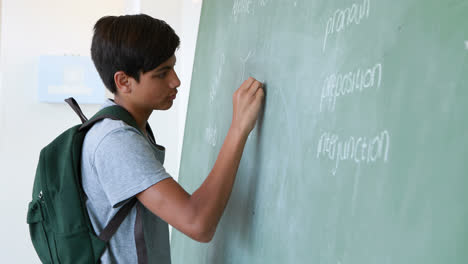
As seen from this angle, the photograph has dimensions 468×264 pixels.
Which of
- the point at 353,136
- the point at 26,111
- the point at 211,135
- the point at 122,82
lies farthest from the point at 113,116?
the point at 26,111

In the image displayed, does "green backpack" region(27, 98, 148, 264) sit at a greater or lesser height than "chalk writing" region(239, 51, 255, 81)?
lesser

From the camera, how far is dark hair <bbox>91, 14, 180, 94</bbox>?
117cm

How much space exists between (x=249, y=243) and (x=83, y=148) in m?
0.44

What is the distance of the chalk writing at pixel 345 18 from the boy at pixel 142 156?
0.30 meters

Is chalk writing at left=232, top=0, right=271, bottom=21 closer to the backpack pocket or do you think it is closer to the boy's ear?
the boy's ear

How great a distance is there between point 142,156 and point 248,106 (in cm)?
28

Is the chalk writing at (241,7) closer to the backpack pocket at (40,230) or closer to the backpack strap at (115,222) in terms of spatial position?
the backpack strap at (115,222)

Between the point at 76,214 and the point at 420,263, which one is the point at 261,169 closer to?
the point at 76,214

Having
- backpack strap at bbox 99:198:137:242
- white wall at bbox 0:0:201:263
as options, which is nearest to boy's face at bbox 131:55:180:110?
backpack strap at bbox 99:198:137:242

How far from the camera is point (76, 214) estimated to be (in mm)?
1117

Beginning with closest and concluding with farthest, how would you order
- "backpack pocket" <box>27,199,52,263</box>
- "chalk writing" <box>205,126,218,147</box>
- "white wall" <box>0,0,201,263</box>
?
"backpack pocket" <box>27,199,52,263</box> → "chalk writing" <box>205,126,218,147</box> → "white wall" <box>0,0,201,263</box>

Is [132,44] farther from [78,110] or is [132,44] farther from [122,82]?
[78,110]

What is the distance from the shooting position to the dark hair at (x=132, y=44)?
1175 millimetres

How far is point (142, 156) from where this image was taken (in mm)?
1053
